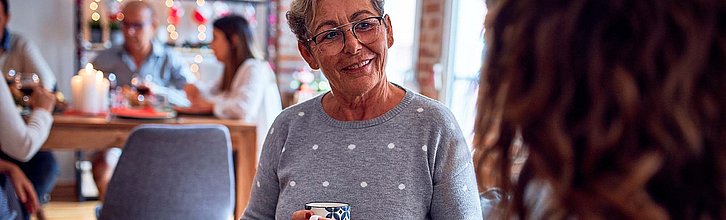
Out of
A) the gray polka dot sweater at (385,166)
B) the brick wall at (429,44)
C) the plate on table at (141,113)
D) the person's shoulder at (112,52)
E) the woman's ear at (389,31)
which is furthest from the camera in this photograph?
the person's shoulder at (112,52)

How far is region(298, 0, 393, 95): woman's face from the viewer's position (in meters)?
1.36

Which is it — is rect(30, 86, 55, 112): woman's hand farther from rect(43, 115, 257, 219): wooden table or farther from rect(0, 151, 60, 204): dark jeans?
rect(0, 151, 60, 204): dark jeans

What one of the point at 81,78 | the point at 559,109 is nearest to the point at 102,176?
the point at 81,78

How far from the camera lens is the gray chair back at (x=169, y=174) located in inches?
85.9

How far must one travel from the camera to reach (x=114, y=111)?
112 inches

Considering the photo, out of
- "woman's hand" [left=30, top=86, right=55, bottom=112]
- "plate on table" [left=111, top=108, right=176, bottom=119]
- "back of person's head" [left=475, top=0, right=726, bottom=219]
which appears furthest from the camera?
"plate on table" [left=111, top=108, right=176, bottom=119]

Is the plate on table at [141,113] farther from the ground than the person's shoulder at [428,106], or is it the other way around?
the person's shoulder at [428,106]

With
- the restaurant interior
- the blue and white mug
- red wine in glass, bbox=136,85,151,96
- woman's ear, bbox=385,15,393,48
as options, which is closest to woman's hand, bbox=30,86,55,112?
the restaurant interior

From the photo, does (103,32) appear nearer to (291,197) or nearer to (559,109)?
(291,197)

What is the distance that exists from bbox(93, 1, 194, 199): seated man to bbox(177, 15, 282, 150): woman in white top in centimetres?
46

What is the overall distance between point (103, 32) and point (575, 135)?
14.1 ft

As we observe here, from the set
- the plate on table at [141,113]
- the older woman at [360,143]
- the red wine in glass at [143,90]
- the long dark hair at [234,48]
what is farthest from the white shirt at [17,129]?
the older woman at [360,143]

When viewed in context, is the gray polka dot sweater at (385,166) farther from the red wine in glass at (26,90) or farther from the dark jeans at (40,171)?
the dark jeans at (40,171)

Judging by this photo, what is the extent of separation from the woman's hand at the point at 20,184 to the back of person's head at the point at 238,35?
1.24 metres
